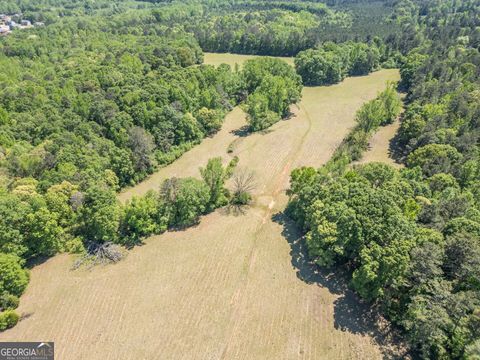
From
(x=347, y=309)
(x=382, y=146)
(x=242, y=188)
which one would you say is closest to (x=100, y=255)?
(x=242, y=188)

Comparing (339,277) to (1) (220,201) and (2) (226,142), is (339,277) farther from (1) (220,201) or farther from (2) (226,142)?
(2) (226,142)

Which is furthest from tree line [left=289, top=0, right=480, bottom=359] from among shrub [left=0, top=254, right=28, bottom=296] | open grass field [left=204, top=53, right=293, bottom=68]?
open grass field [left=204, top=53, right=293, bottom=68]

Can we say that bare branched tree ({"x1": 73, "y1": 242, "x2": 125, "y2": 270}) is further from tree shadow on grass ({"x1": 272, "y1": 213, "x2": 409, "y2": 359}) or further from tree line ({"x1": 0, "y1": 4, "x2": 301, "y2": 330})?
tree shadow on grass ({"x1": 272, "y1": 213, "x2": 409, "y2": 359})

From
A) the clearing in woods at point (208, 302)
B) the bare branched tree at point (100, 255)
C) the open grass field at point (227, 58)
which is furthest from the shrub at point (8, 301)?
the open grass field at point (227, 58)

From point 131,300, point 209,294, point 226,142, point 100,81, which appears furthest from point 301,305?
point 100,81

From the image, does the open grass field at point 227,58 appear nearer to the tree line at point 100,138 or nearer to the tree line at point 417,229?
the tree line at point 100,138

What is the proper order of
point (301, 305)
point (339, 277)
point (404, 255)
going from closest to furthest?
point (404, 255), point (301, 305), point (339, 277)

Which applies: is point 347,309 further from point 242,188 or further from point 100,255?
point 100,255
